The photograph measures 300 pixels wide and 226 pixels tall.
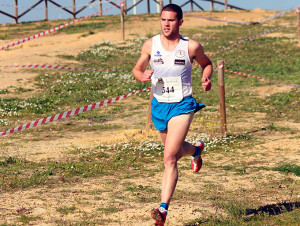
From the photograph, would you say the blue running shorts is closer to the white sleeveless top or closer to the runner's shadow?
the white sleeveless top

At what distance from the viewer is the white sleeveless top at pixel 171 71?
607cm

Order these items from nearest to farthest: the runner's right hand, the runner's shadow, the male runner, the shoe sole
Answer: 1. the shoe sole
2. the runner's right hand
3. the male runner
4. the runner's shadow

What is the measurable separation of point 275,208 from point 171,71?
88.0 inches

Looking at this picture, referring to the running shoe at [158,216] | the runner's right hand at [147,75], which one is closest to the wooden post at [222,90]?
the runner's right hand at [147,75]

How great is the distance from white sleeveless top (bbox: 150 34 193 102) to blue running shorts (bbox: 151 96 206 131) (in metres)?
0.06

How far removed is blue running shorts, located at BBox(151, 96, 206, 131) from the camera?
6090mm

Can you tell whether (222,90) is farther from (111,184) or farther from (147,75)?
(147,75)

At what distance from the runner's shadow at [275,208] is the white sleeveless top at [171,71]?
1703mm

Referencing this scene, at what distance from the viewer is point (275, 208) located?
676 cm

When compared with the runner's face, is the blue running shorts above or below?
below

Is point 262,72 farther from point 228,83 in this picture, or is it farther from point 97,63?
point 97,63

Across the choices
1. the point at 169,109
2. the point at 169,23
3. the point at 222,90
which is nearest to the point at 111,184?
the point at 169,109

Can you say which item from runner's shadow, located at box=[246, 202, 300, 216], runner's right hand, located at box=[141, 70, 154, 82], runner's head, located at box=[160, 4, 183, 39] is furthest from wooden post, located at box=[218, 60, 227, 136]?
runner's right hand, located at box=[141, 70, 154, 82]

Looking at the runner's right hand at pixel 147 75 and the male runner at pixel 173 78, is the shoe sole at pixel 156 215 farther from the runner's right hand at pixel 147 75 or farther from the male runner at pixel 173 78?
the runner's right hand at pixel 147 75
